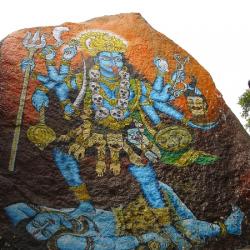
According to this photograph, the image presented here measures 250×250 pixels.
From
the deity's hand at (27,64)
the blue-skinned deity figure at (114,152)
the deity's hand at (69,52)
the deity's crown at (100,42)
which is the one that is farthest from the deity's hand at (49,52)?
the deity's crown at (100,42)

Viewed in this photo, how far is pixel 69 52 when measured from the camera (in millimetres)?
6902

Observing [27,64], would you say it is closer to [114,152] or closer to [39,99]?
[39,99]

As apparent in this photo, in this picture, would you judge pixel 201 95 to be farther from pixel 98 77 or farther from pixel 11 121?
pixel 11 121

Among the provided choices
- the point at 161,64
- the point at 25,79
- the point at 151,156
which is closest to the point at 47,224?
the point at 151,156

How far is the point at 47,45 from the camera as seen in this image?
6895 mm

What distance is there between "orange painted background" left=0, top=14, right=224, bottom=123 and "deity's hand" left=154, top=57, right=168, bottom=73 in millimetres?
78

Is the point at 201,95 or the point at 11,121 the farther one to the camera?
the point at 201,95

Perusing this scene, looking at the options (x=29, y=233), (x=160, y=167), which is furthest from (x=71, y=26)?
(x=29, y=233)

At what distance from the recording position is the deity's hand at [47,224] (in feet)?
17.5

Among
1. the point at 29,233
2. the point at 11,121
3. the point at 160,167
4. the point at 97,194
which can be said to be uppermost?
the point at 11,121

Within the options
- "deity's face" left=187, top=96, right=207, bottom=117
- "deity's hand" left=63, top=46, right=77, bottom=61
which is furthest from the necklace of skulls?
"deity's face" left=187, top=96, right=207, bottom=117

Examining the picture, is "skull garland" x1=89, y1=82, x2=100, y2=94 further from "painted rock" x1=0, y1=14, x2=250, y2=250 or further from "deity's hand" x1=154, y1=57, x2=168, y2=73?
"deity's hand" x1=154, y1=57, x2=168, y2=73

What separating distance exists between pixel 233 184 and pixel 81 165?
2277 mm

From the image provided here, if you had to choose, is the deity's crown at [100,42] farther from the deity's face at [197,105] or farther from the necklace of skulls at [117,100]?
the deity's face at [197,105]
